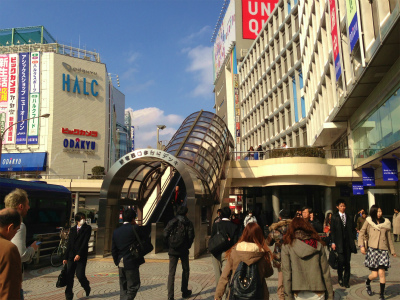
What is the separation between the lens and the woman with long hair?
12.7 ft

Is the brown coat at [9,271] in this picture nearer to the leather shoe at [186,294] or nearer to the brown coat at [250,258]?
the brown coat at [250,258]

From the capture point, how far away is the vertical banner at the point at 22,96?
159ft

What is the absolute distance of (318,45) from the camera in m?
24.8

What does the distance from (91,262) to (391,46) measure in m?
11.7

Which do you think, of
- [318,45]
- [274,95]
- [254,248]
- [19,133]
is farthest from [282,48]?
[254,248]

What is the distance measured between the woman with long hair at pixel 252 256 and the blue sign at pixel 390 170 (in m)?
13.5

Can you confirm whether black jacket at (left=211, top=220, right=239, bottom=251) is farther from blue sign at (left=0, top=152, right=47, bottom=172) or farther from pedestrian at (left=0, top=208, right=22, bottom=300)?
blue sign at (left=0, top=152, right=47, bottom=172)

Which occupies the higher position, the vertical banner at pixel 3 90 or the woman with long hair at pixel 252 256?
the vertical banner at pixel 3 90

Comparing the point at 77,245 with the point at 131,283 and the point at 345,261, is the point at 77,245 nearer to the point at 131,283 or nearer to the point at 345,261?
the point at 131,283

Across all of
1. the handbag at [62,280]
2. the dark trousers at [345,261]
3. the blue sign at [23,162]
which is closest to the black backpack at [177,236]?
the handbag at [62,280]

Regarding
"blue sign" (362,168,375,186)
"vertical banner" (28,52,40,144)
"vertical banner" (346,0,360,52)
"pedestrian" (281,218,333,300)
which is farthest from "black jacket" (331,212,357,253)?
"vertical banner" (28,52,40,144)

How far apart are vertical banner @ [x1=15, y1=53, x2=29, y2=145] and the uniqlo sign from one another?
32.3 m

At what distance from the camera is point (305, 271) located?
12.9 feet

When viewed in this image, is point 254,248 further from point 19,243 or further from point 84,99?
point 84,99
